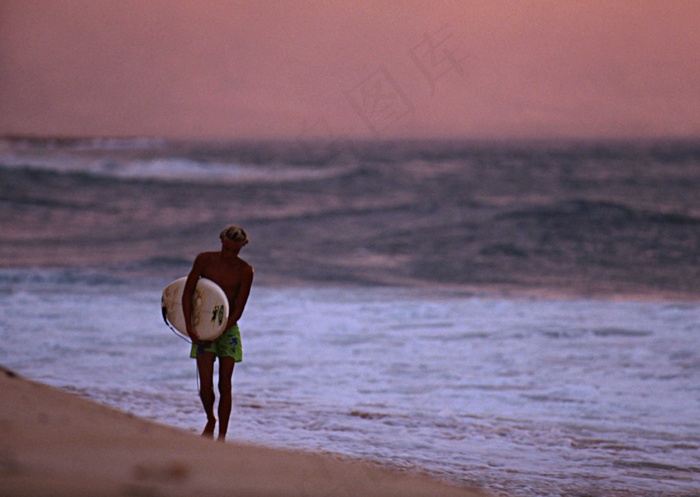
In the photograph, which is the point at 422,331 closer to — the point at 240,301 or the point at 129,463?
the point at 240,301

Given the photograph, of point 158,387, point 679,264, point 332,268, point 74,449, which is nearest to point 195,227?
point 332,268

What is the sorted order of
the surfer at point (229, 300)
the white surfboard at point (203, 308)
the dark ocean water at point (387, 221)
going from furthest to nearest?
1. the dark ocean water at point (387, 221)
2. the surfer at point (229, 300)
3. the white surfboard at point (203, 308)

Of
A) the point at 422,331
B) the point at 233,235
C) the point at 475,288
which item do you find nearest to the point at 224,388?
the point at 233,235

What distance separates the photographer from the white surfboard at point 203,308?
14.6 feet

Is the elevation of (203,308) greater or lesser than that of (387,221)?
lesser

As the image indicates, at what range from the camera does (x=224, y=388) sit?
4.70 metres

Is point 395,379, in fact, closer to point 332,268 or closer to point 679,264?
point 332,268

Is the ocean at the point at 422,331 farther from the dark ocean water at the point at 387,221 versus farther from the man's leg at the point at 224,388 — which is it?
the man's leg at the point at 224,388

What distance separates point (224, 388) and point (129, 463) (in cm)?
219

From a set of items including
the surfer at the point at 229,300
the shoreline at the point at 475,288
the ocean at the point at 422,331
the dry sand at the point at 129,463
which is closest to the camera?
the dry sand at the point at 129,463

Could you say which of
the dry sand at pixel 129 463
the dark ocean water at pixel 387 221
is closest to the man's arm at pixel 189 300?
the dry sand at pixel 129 463

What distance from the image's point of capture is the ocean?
546 centimetres

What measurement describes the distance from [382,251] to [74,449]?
1572 cm

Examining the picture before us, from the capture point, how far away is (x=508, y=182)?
35469mm
